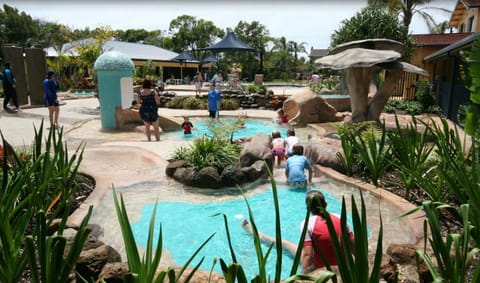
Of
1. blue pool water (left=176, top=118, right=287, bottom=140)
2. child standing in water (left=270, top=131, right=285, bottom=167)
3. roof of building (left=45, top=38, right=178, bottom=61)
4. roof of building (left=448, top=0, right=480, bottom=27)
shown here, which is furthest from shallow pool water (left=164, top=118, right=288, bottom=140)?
roof of building (left=45, top=38, right=178, bottom=61)

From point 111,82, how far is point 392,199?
9118 mm

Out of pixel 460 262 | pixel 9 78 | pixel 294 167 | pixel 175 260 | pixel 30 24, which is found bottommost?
pixel 175 260

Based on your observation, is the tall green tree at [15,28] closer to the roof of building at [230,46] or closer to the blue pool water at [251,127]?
the roof of building at [230,46]

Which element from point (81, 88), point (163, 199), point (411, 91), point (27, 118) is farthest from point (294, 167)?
point (81, 88)

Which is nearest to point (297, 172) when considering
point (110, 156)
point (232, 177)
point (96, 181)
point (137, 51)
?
point (232, 177)

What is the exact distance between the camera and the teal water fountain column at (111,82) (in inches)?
436

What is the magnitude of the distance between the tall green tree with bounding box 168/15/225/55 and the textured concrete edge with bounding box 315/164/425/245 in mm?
52669

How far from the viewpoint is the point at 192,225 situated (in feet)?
16.1

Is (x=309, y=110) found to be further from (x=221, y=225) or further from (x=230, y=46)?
(x=230, y=46)

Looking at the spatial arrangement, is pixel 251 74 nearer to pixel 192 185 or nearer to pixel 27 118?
pixel 27 118

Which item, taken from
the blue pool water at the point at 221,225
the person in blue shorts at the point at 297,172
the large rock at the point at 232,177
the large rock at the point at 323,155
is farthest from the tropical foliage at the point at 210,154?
the large rock at the point at 323,155

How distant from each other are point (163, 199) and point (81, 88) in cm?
2482

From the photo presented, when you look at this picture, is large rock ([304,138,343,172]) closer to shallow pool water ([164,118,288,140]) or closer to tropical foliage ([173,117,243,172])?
tropical foliage ([173,117,243,172])

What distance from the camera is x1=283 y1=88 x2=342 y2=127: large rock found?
1341 cm
